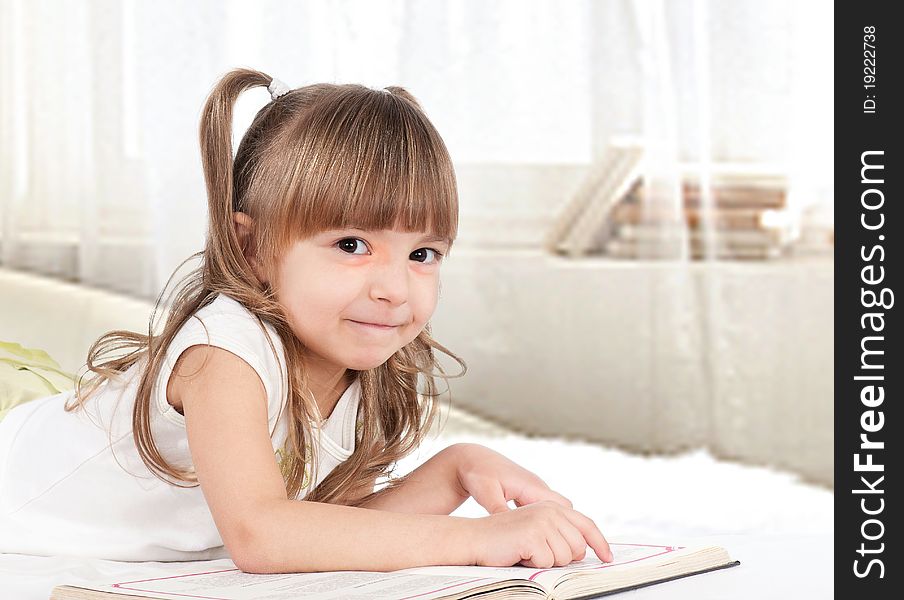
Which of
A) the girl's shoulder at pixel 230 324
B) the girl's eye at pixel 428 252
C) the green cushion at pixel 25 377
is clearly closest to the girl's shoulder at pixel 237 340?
the girl's shoulder at pixel 230 324

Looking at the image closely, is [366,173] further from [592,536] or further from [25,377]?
[25,377]

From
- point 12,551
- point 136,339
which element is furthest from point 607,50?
point 12,551

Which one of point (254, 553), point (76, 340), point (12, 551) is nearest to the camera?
point (254, 553)

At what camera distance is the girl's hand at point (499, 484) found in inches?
31.7

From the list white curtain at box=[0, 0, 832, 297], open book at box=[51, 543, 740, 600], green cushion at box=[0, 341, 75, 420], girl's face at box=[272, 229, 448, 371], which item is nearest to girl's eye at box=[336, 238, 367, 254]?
girl's face at box=[272, 229, 448, 371]

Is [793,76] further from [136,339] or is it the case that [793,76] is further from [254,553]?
[254,553]

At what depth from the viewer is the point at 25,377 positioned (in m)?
1.14

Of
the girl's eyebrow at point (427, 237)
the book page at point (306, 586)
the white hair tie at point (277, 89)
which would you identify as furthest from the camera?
the white hair tie at point (277, 89)

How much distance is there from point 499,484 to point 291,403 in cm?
18

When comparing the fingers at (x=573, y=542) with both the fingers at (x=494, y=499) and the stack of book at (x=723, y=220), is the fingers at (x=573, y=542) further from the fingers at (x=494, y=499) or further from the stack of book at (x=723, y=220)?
the stack of book at (x=723, y=220)

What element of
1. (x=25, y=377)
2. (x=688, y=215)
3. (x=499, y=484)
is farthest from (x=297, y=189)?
(x=688, y=215)

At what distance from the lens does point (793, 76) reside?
1.95 metres

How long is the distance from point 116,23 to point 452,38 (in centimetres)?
66

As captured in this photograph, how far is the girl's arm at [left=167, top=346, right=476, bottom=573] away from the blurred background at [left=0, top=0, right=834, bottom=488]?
1.33 metres
